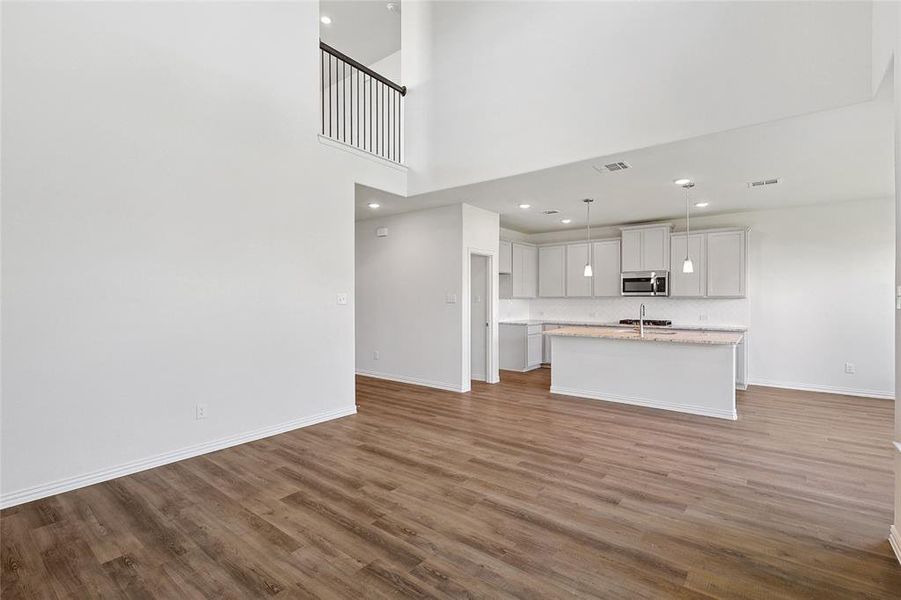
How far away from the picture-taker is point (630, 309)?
25.0 feet

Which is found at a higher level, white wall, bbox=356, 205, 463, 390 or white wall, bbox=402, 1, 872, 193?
white wall, bbox=402, 1, 872, 193

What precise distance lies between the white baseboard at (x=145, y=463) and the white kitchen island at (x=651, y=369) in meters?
3.21

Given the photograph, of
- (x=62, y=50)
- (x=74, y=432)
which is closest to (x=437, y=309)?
(x=74, y=432)

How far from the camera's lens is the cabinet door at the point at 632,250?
710 cm

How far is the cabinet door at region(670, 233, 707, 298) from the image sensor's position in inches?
257

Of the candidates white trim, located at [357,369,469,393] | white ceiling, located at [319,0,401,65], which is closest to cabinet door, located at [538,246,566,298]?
white trim, located at [357,369,469,393]

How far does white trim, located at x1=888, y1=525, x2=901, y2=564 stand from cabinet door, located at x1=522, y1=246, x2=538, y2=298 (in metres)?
6.07

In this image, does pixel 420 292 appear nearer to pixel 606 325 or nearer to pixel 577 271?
pixel 577 271

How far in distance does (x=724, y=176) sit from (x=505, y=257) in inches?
144

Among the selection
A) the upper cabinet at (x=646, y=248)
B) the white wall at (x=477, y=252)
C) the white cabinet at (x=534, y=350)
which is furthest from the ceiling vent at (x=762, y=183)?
the white cabinet at (x=534, y=350)

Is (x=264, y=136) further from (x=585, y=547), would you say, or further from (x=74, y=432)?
(x=585, y=547)

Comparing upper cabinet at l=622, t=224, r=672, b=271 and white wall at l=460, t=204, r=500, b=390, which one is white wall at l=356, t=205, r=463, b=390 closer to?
white wall at l=460, t=204, r=500, b=390

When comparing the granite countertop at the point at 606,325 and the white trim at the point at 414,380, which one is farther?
the granite countertop at the point at 606,325

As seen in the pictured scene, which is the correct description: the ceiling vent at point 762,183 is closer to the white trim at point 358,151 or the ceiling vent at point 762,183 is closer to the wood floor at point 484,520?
the wood floor at point 484,520
